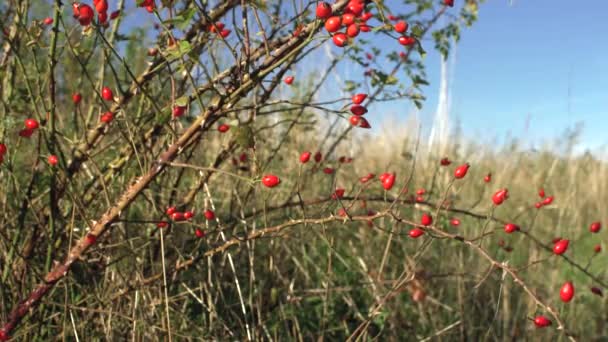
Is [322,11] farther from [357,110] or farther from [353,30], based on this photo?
[357,110]

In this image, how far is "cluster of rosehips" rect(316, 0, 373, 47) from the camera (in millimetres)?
788

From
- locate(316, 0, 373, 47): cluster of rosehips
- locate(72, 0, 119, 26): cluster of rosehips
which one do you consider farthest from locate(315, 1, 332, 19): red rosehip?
locate(72, 0, 119, 26): cluster of rosehips

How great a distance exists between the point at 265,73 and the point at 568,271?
104 inches

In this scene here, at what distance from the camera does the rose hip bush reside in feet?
3.11

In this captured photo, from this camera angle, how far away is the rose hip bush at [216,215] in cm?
95

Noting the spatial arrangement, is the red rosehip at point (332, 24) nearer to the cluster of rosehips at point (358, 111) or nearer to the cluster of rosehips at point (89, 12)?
the cluster of rosehips at point (358, 111)

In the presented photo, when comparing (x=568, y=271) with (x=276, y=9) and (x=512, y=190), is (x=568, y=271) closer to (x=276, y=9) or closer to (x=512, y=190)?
(x=512, y=190)

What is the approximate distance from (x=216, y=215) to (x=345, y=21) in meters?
0.95

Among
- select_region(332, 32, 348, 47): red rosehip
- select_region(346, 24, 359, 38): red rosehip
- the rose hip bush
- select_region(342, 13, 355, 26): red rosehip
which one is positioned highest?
select_region(342, 13, 355, 26): red rosehip

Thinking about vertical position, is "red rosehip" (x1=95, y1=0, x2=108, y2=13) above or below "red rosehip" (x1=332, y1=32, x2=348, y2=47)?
above

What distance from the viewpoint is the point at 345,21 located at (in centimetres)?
82

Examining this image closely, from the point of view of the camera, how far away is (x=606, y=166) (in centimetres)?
571

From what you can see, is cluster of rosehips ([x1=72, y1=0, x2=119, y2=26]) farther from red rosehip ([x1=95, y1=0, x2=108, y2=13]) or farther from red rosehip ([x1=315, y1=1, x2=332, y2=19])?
red rosehip ([x1=315, y1=1, x2=332, y2=19])

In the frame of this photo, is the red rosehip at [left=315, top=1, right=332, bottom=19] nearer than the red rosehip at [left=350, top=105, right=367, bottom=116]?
Yes
